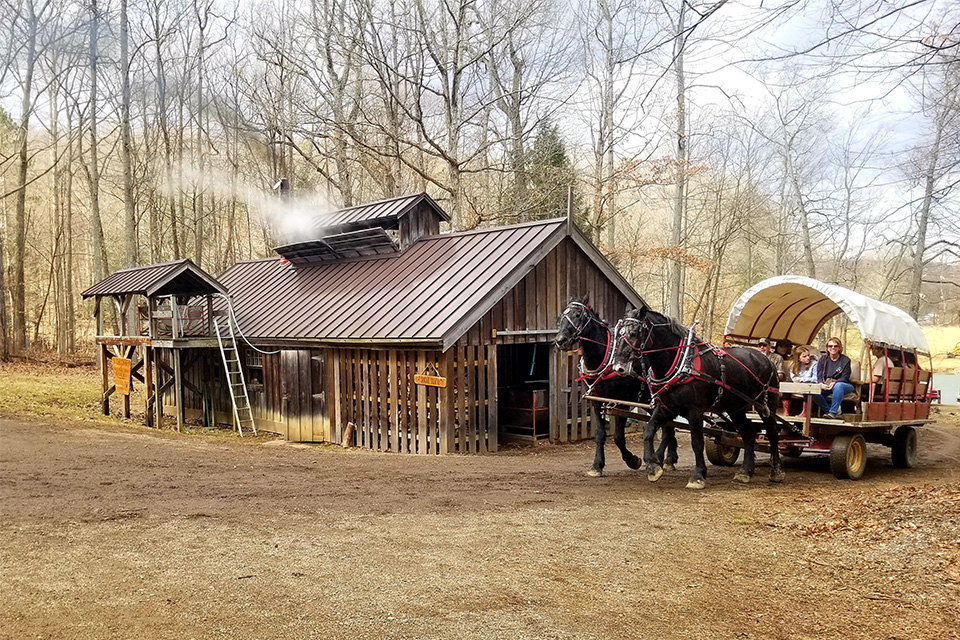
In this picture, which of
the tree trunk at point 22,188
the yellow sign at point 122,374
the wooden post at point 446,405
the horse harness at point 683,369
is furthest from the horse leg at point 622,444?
the tree trunk at point 22,188

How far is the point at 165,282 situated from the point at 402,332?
6371 millimetres

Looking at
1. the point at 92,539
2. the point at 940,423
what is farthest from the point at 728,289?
the point at 92,539

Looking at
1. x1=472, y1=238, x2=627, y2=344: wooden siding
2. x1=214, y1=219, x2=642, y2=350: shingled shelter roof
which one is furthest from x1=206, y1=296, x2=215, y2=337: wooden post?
x1=472, y1=238, x2=627, y2=344: wooden siding

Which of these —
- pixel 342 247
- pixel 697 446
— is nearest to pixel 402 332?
pixel 342 247

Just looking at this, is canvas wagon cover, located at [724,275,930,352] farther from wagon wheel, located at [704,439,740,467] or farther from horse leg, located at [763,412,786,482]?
wagon wheel, located at [704,439,740,467]

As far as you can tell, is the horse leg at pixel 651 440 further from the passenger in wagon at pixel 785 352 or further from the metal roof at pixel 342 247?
the metal roof at pixel 342 247

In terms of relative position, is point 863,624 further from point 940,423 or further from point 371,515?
point 940,423

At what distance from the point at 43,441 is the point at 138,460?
268 cm

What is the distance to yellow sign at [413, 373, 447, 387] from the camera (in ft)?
44.0

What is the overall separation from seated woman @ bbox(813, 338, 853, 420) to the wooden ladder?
12541mm

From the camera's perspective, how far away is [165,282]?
16.3 meters

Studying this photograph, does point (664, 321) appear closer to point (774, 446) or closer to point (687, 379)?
point (687, 379)

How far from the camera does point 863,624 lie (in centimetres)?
473

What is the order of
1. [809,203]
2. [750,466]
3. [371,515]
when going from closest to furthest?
[371,515]
[750,466]
[809,203]
